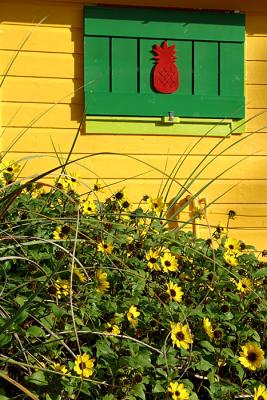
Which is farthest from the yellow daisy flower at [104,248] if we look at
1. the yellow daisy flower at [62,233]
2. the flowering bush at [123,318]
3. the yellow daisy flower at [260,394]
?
the yellow daisy flower at [260,394]

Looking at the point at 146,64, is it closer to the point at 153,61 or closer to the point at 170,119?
the point at 153,61

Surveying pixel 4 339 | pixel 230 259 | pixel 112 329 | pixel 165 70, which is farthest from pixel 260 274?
pixel 165 70

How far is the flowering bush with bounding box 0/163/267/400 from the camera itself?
1720 millimetres

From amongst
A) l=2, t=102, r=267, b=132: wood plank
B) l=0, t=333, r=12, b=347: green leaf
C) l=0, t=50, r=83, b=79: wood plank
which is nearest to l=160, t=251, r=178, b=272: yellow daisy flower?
l=0, t=333, r=12, b=347: green leaf

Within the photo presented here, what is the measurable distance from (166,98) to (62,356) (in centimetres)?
285

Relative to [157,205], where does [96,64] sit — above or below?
above

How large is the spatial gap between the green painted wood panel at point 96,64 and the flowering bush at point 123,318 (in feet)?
6.53

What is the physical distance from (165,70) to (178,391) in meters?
3.04

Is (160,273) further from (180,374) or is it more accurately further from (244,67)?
(244,67)

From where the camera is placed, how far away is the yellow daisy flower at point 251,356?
185 centimetres

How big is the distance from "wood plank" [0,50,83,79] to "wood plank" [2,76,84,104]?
38mm

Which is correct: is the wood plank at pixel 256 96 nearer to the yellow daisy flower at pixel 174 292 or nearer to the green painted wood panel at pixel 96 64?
the green painted wood panel at pixel 96 64

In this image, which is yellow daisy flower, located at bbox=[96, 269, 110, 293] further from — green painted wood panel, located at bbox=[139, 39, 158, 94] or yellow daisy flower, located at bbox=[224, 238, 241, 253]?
green painted wood panel, located at bbox=[139, 39, 158, 94]

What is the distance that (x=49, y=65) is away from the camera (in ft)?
14.5
